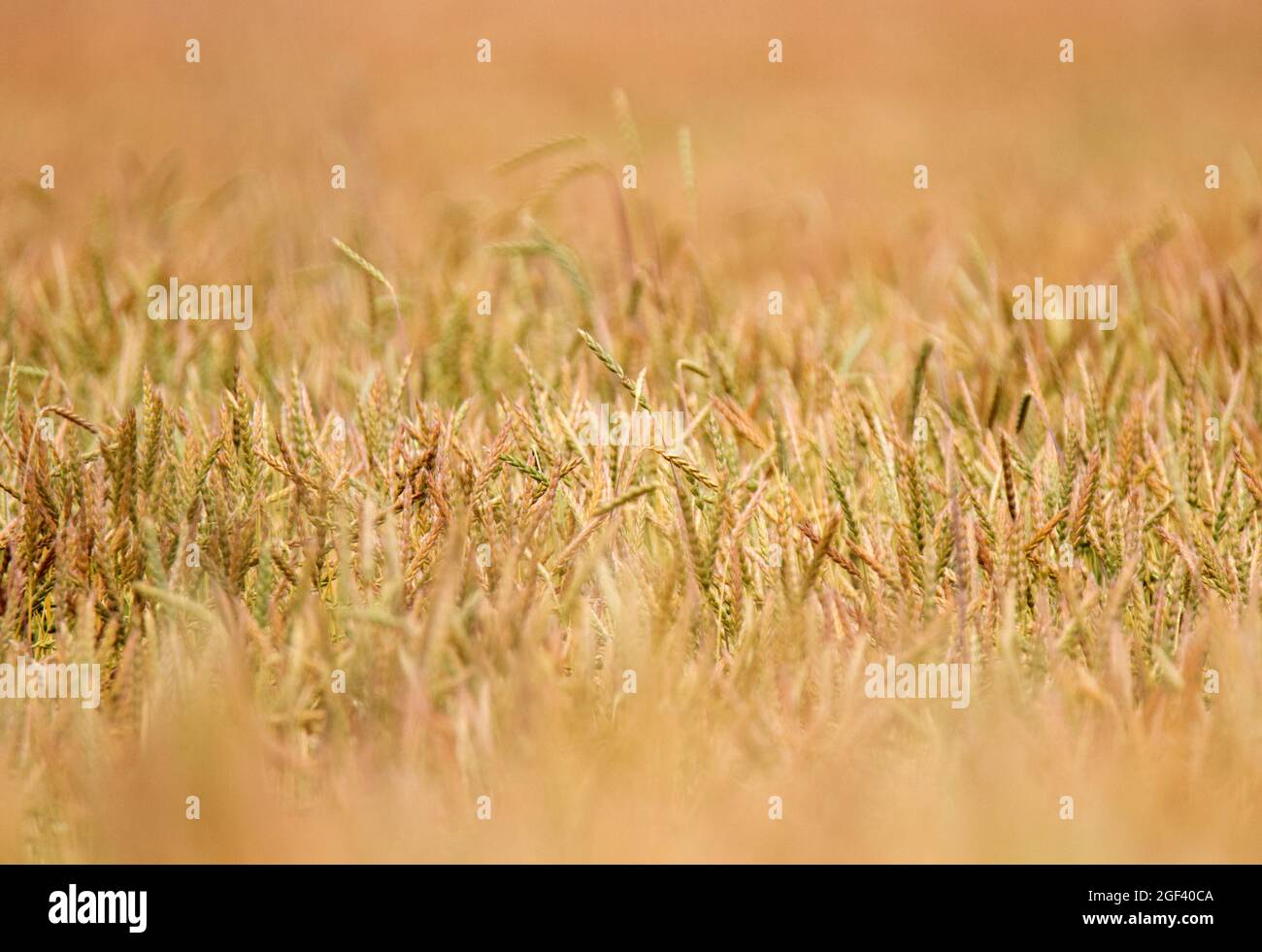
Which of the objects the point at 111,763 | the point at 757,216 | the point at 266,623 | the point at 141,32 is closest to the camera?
the point at 111,763

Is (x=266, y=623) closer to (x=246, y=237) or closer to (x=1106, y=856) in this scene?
(x=1106, y=856)

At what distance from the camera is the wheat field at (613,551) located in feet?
3.88

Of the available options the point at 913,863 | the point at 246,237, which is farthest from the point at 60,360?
the point at 913,863

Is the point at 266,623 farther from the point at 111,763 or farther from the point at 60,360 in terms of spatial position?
the point at 60,360

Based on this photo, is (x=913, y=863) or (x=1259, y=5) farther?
(x=1259, y=5)

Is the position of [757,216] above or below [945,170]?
below

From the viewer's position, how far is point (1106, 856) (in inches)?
44.2

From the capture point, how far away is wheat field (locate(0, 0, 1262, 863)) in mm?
1184

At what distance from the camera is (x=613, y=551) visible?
5.41 ft

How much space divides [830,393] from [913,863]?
3.78ft

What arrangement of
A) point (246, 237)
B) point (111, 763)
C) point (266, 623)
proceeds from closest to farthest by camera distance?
point (111, 763), point (266, 623), point (246, 237)

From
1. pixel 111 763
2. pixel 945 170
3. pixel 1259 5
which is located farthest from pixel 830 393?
pixel 1259 5

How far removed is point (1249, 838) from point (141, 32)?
9.61 meters
